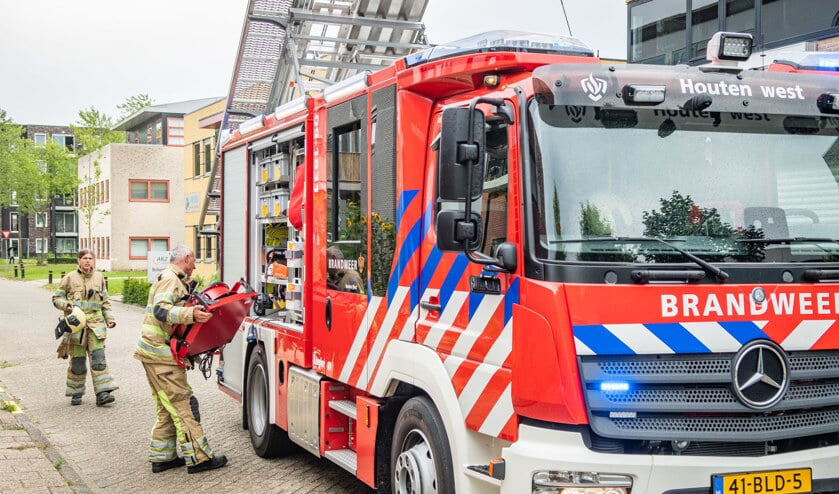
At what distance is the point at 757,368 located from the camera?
440cm


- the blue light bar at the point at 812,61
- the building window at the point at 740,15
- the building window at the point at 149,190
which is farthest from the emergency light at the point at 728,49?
the building window at the point at 149,190

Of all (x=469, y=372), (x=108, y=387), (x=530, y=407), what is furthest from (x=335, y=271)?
(x=108, y=387)

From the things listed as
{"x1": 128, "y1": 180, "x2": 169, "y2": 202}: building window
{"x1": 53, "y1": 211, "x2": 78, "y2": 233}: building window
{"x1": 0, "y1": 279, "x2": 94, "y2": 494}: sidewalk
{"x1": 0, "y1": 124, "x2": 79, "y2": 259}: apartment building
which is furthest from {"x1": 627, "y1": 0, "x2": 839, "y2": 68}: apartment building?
{"x1": 53, "y1": 211, "x2": 78, "y2": 233}: building window

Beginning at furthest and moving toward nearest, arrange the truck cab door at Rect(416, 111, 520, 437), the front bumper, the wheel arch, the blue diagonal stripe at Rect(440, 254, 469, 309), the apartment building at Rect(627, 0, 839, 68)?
the apartment building at Rect(627, 0, 839, 68) → the blue diagonal stripe at Rect(440, 254, 469, 309) → the wheel arch → the truck cab door at Rect(416, 111, 520, 437) → the front bumper

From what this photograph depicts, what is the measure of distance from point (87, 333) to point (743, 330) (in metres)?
9.39

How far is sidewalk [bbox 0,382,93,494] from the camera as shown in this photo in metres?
7.39

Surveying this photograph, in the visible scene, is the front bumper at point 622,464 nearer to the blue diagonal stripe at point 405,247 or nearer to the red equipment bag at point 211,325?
the blue diagonal stripe at point 405,247

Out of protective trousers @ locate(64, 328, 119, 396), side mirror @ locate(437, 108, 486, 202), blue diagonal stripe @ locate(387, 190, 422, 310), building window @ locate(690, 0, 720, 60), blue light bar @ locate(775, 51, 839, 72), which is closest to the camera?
side mirror @ locate(437, 108, 486, 202)

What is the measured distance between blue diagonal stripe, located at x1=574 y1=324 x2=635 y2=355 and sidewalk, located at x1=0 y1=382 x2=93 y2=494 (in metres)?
4.72

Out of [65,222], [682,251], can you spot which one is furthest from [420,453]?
[65,222]

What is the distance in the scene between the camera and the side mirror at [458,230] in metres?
4.55

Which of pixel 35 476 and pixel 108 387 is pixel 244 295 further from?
pixel 108 387

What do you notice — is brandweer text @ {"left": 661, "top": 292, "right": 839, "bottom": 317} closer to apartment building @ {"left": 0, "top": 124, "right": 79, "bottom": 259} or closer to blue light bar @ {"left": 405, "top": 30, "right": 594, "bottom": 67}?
blue light bar @ {"left": 405, "top": 30, "right": 594, "bottom": 67}

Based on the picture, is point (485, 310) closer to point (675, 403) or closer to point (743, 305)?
point (675, 403)
